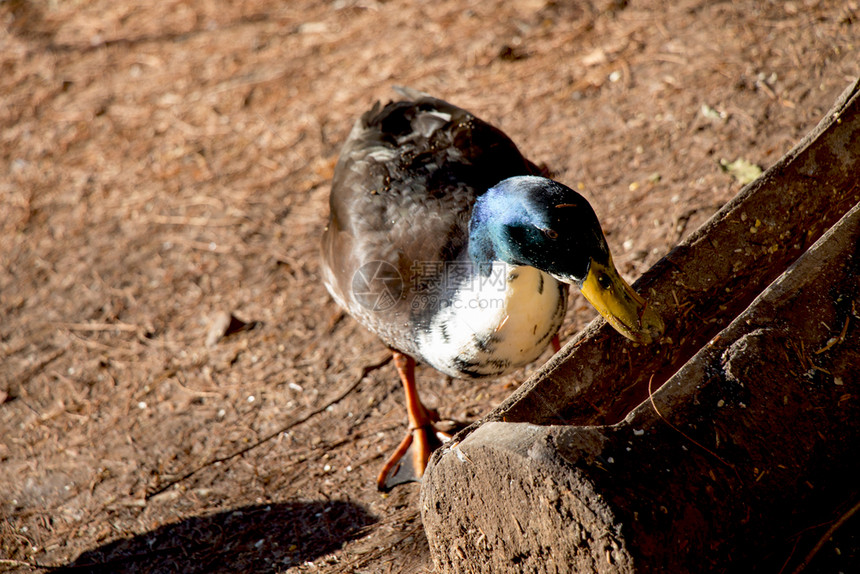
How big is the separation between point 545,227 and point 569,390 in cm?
52

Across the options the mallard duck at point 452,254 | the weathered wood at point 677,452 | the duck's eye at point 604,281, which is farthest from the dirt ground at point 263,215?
the duck's eye at point 604,281

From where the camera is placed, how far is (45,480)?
3.56 metres

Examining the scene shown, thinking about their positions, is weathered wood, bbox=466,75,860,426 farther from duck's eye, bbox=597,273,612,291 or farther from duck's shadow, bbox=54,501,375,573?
duck's shadow, bbox=54,501,375,573

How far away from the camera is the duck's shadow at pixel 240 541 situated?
9.55 ft

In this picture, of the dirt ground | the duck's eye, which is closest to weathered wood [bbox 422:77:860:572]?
the duck's eye

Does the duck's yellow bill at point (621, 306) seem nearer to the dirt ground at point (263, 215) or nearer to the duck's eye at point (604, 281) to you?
the duck's eye at point (604, 281)

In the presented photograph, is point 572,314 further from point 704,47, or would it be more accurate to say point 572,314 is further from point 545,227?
point 704,47

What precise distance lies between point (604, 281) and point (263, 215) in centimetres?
300

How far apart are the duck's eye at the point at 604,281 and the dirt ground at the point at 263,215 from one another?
89cm

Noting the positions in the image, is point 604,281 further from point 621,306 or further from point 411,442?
point 411,442

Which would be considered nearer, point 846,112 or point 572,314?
point 846,112

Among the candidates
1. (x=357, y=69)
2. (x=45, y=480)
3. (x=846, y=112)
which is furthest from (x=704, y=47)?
(x=45, y=480)

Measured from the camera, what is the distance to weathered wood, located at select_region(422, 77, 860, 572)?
174 cm

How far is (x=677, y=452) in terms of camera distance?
1853 millimetres
